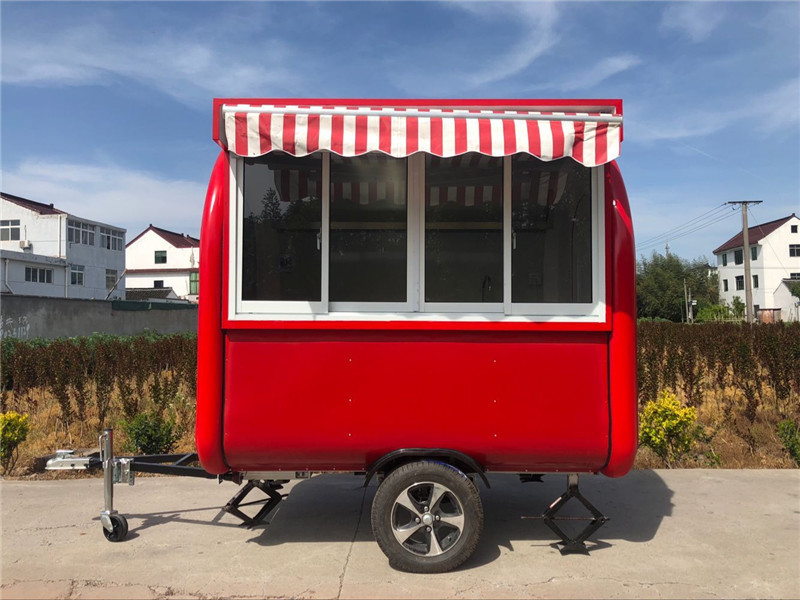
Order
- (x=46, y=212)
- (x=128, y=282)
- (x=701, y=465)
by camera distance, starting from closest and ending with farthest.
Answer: (x=701, y=465)
(x=46, y=212)
(x=128, y=282)

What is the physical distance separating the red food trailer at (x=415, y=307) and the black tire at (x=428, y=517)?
0.01m

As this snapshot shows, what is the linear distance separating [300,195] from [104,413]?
236 inches

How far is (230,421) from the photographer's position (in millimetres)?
3758

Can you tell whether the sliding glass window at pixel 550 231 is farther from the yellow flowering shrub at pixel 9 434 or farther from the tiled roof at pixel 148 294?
the tiled roof at pixel 148 294

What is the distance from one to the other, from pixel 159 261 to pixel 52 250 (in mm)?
19568

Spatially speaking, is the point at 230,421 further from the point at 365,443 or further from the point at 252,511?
the point at 252,511

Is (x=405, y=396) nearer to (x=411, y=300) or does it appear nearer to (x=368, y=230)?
(x=411, y=300)

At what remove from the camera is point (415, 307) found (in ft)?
12.6

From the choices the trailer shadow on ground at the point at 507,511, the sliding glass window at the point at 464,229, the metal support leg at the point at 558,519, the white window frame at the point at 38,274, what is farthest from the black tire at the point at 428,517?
the white window frame at the point at 38,274

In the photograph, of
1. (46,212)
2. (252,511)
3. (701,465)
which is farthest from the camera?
(46,212)

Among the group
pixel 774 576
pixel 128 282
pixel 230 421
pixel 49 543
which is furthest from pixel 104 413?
pixel 128 282

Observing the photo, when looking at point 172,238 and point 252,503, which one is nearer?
point 252,503

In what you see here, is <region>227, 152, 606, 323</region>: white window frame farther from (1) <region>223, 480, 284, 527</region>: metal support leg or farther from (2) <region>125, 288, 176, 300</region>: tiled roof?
(2) <region>125, 288, 176, 300</region>: tiled roof

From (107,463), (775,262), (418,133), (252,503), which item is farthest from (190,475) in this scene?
(775,262)
